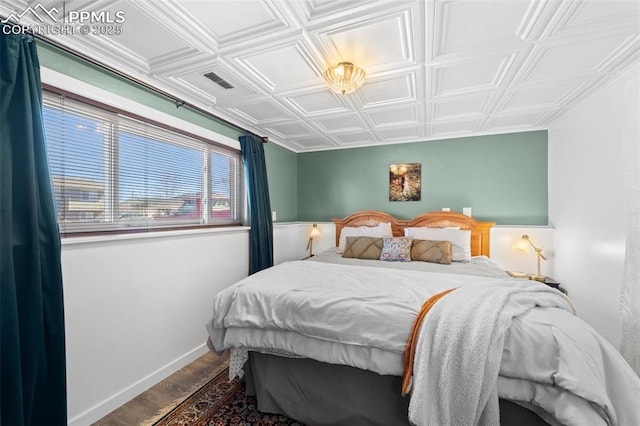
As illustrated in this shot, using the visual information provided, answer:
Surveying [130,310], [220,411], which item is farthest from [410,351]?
[130,310]

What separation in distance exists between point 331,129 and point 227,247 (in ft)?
6.41

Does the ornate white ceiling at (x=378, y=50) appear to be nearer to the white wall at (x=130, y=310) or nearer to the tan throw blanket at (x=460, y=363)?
the white wall at (x=130, y=310)

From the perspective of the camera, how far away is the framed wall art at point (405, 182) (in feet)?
12.9

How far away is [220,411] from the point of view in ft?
5.88

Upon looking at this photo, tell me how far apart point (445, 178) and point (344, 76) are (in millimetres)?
2506

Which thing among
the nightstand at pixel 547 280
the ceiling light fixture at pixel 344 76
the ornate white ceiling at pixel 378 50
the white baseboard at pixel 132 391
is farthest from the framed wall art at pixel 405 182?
the white baseboard at pixel 132 391

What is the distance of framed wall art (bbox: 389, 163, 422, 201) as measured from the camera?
154 inches

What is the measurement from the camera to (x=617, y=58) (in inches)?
74.0

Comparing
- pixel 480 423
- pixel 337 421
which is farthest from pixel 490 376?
pixel 337 421

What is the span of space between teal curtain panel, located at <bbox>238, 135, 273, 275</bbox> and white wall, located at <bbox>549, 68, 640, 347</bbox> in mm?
3197

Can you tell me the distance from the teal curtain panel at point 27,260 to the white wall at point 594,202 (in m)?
3.70

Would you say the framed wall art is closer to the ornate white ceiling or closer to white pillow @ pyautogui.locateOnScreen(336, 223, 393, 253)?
white pillow @ pyautogui.locateOnScreen(336, 223, 393, 253)

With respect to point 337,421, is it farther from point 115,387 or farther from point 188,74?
point 188,74

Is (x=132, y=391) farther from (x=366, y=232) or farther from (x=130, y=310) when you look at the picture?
(x=366, y=232)
